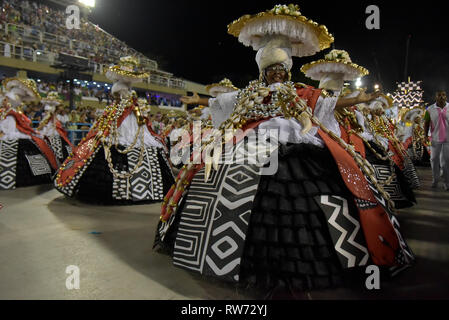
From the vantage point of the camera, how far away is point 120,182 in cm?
450

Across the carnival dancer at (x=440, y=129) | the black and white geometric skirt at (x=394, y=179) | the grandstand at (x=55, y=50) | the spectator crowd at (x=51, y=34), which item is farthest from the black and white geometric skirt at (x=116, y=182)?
the spectator crowd at (x=51, y=34)

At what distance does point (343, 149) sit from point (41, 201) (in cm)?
415

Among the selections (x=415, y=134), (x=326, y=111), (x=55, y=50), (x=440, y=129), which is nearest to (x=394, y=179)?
(x=326, y=111)

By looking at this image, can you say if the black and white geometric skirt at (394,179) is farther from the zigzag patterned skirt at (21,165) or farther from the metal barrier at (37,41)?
the metal barrier at (37,41)

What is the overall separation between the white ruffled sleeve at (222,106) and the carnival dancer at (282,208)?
6.1 inches

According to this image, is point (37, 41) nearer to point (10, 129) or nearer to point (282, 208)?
point (10, 129)

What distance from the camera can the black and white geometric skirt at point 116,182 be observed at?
4.49 meters

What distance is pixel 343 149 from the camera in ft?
8.00

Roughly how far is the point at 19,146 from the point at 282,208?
5.52m

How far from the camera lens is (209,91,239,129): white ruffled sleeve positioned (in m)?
2.76

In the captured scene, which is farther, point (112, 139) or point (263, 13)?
point (112, 139)

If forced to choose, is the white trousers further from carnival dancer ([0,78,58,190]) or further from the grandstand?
the grandstand

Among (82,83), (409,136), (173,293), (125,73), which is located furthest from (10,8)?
(173,293)

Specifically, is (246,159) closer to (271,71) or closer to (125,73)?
(271,71)
